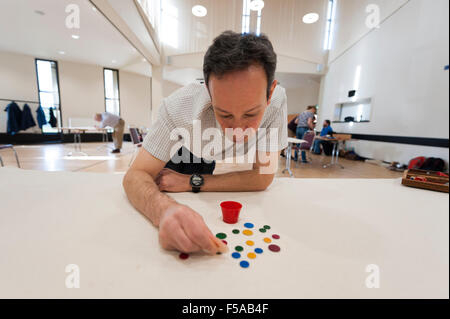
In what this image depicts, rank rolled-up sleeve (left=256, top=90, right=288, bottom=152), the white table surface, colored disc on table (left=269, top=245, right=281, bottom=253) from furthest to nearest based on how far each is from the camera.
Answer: rolled-up sleeve (left=256, top=90, right=288, bottom=152)
colored disc on table (left=269, top=245, right=281, bottom=253)
the white table surface

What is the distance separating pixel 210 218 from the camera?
1.78 feet

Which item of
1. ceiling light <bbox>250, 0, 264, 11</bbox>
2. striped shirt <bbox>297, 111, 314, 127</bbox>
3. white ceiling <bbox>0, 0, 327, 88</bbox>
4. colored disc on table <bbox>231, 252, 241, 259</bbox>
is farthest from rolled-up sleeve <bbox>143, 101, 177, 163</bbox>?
striped shirt <bbox>297, 111, 314, 127</bbox>

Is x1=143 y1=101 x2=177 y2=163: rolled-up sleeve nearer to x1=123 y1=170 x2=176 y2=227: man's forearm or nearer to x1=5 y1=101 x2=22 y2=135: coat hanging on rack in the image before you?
x1=123 y1=170 x2=176 y2=227: man's forearm

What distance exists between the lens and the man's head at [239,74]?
57cm

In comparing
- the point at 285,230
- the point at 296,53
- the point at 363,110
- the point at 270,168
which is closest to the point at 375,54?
the point at 363,110

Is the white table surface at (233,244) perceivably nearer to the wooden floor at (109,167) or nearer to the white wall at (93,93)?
the wooden floor at (109,167)

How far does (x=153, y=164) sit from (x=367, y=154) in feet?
18.3

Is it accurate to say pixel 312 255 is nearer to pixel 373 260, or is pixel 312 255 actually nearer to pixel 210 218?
pixel 373 260

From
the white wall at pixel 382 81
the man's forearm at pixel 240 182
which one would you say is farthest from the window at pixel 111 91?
the man's forearm at pixel 240 182

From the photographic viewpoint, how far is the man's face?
0.57m

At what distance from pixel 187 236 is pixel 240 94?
41 cm

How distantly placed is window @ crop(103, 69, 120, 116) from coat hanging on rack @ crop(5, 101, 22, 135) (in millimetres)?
7673

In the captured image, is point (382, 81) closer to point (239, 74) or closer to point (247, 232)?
point (239, 74)

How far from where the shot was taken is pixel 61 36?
4.56 meters
